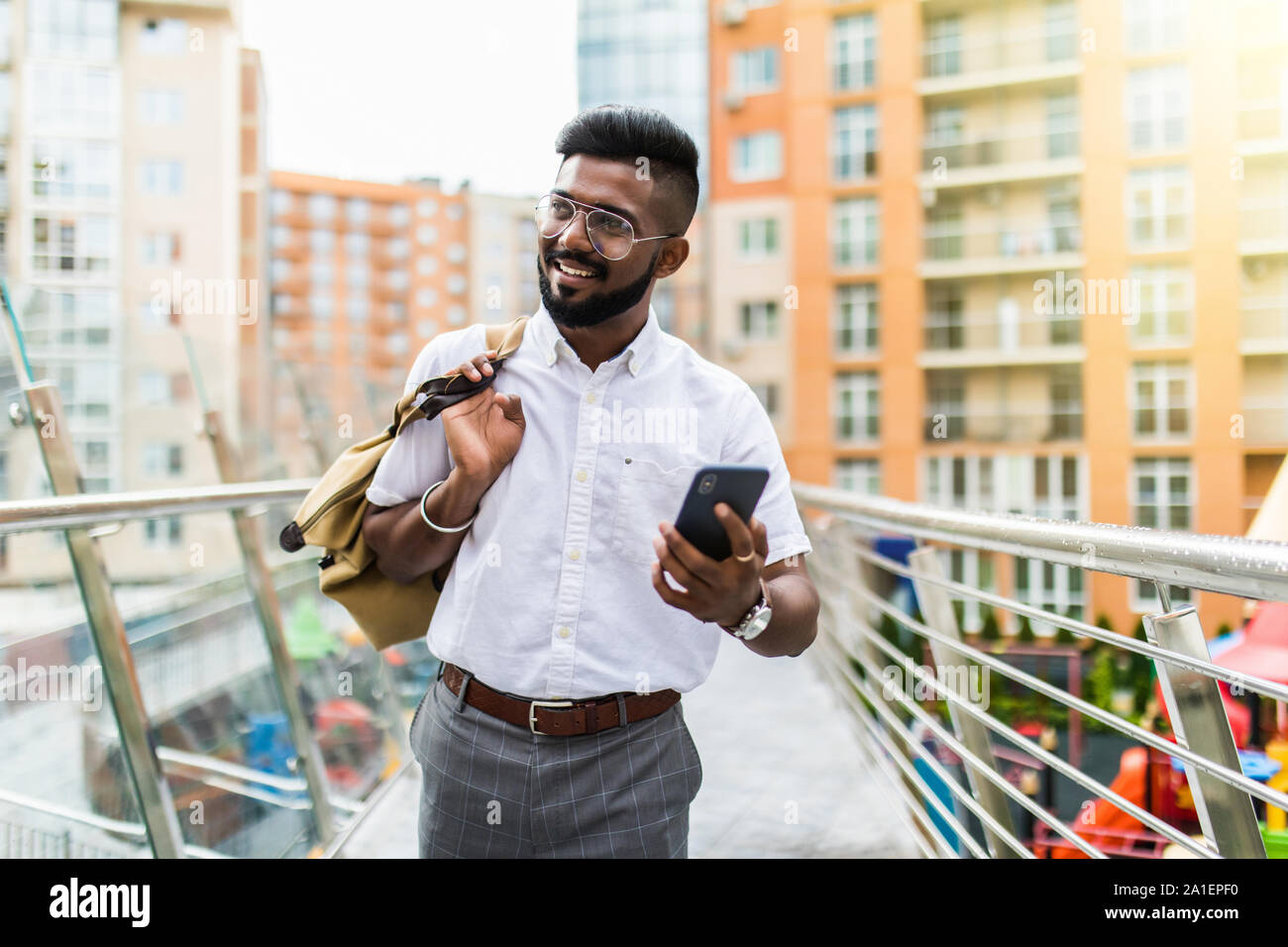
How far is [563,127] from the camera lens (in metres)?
1.44

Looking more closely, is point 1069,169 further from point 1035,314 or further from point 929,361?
point 929,361

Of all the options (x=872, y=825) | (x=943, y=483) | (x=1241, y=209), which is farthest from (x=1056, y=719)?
(x=872, y=825)

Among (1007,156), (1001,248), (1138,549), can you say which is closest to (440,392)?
(1138,549)

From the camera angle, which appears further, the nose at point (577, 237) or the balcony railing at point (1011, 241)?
the balcony railing at point (1011, 241)

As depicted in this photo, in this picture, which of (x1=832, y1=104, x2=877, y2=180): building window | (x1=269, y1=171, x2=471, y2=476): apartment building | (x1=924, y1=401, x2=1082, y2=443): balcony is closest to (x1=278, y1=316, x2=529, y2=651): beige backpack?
(x1=924, y1=401, x2=1082, y2=443): balcony

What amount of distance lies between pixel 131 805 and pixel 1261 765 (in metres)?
4.71

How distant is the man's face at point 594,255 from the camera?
1.39 metres

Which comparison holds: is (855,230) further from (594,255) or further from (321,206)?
(321,206)

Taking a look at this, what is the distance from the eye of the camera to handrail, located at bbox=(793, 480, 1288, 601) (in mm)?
1161

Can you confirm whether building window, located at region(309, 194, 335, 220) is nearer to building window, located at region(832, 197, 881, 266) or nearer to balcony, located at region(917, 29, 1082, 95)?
building window, located at region(832, 197, 881, 266)

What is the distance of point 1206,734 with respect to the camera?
139 centimetres

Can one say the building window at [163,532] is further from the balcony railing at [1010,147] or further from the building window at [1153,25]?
the building window at [1153,25]

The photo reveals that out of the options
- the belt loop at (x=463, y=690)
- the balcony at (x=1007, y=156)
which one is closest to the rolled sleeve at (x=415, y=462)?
the belt loop at (x=463, y=690)

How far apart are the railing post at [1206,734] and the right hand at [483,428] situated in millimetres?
873
